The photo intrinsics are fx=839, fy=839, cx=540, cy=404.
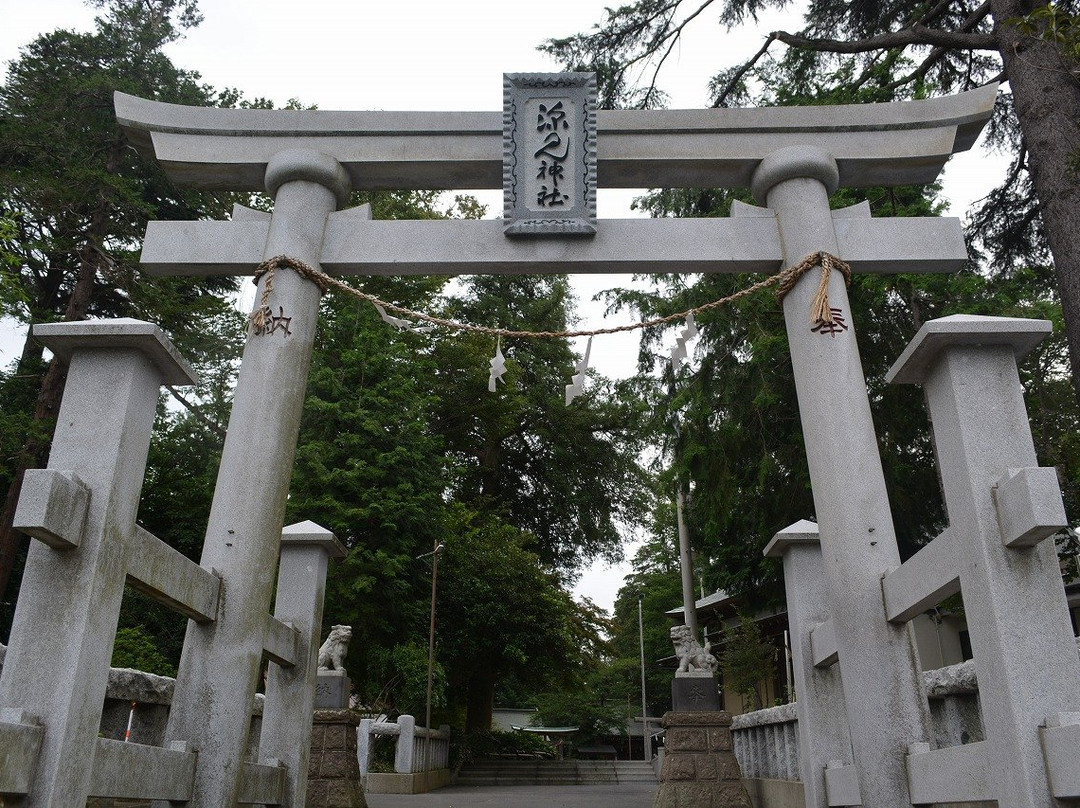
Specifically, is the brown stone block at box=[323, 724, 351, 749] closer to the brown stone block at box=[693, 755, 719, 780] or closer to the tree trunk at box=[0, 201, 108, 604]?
the brown stone block at box=[693, 755, 719, 780]

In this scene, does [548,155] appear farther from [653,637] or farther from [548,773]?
[653,637]

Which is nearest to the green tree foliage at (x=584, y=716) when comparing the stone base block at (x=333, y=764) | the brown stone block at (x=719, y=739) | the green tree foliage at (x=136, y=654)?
the green tree foliage at (x=136, y=654)

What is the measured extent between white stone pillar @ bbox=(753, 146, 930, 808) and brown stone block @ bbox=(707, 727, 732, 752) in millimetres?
4720

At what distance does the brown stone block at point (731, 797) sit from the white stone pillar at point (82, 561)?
6.65 meters

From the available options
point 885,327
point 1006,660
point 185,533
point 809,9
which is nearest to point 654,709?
point 185,533

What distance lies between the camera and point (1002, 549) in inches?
98.9

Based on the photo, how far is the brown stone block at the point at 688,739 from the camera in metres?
8.40

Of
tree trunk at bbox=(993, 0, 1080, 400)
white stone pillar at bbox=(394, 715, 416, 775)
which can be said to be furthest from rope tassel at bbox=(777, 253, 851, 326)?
white stone pillar at bbox=(394, 715, 416, 775)

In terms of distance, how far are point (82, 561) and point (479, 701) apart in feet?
65.2

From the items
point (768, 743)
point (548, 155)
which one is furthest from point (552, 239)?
point (768, 743)

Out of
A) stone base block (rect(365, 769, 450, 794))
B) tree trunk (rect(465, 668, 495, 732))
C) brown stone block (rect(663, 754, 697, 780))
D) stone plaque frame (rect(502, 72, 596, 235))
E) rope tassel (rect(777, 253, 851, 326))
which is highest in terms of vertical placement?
stone plaque frame (rect(502, 72, 596, 235))

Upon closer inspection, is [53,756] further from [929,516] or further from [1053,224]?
[929,516]

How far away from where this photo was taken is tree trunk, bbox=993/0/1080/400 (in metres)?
5.93

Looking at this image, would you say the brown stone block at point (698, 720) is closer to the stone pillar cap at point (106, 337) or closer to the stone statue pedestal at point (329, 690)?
the stone statue pedestal at point (329, 690)
